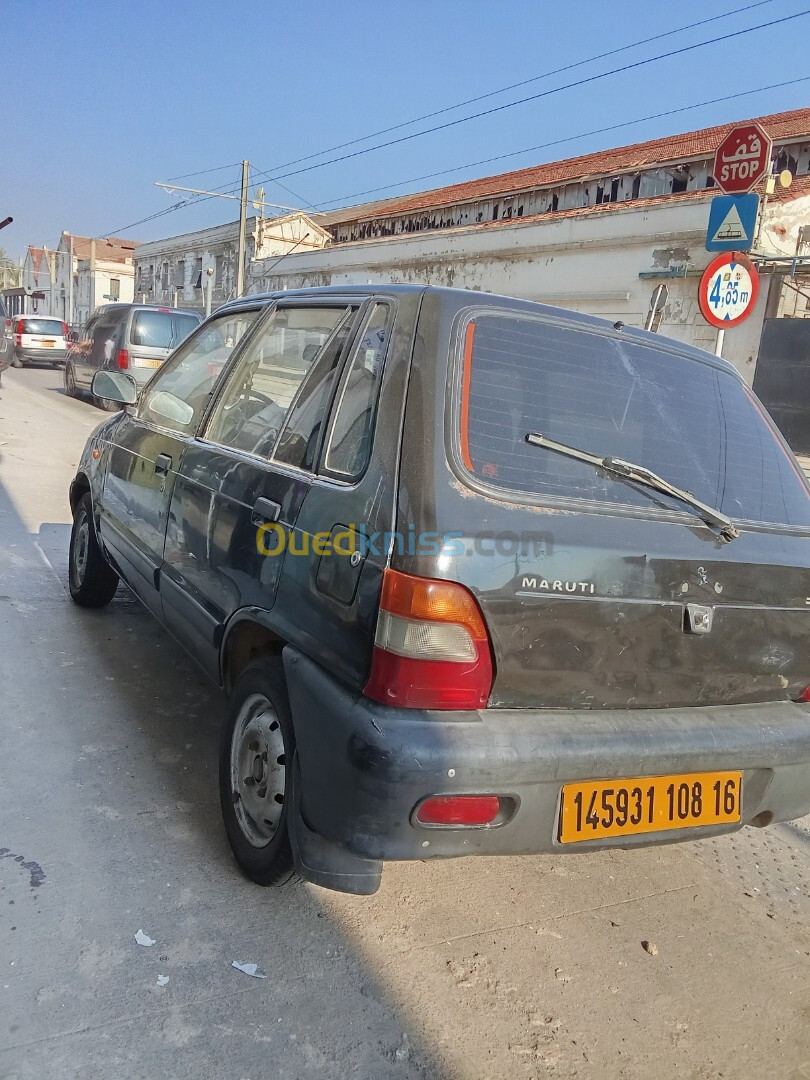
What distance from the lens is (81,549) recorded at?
5.00 meters

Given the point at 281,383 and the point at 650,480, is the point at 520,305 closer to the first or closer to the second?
the point at 650,480

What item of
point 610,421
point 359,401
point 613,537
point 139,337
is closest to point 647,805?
point 613,537

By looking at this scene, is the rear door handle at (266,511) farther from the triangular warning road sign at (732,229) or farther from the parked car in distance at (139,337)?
the parked car in distance at (139,337)

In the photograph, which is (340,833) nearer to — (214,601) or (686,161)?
(214,601)

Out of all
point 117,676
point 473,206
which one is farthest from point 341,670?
point 473,206

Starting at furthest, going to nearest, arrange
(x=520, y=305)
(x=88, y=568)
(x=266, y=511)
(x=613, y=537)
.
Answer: (x=88, y=568)
(x=266, y=511)
(x=520, y=305)
(x=613, y=537)

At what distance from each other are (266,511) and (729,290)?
557cm

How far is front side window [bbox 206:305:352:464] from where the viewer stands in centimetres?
267

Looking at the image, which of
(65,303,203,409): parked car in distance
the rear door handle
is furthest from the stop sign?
(65,303,203,409): parked car in distance

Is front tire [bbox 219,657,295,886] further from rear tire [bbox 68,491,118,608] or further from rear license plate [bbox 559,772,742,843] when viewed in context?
rear tire [bbox 68,491,118,608]

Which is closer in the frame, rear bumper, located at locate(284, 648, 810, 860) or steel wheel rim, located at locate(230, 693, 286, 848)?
rear bumper, located at locate(284, 648, 810, 860)

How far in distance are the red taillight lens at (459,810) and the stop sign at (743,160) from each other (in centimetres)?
655

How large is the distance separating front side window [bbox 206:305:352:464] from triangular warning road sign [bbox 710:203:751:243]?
4932 mm

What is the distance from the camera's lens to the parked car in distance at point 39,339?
23953mm
